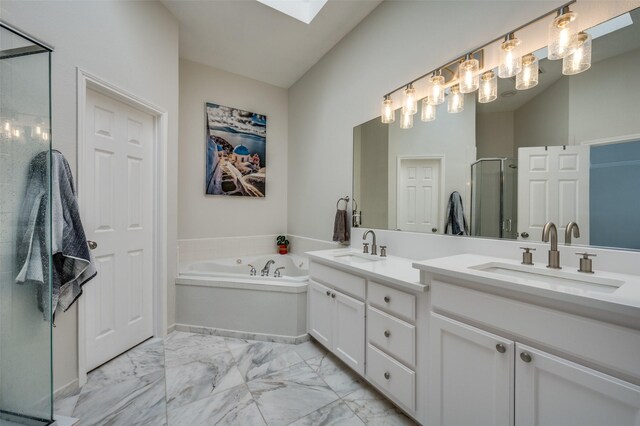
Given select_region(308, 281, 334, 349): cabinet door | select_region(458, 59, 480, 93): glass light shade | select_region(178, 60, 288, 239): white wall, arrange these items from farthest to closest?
select_region(178, 60, 288, 239): white wall < select_region(308, 281, 334, 349): cabinet door < select_region(458, 59, 480, 93): glass light shade

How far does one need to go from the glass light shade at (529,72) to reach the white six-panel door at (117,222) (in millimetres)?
2651

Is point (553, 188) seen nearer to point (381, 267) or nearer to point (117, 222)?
point (381, 267)

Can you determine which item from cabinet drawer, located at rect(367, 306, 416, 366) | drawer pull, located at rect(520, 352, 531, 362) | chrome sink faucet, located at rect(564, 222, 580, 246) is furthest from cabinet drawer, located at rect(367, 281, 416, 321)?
chrome sink faucet, located at rect(564, 222, 580, 246)

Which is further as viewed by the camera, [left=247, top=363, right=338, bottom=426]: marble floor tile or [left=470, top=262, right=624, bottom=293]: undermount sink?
[left=247, top=363, right=338, bottom=426]: marble floor tile

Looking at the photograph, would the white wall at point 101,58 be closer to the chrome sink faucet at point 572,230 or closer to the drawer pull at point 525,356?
the drawer pull at point 525,356

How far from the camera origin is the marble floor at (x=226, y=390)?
1.53 metres

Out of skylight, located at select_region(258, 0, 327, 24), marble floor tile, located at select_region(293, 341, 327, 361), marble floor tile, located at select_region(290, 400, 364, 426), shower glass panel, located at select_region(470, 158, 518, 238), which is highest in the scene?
skylight, located at select_region(258, 0, 327, 24)

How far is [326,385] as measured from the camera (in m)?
1.82

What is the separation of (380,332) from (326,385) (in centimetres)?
59

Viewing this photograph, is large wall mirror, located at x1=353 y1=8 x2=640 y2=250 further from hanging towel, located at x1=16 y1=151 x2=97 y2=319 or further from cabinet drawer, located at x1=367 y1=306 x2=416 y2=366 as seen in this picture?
hanging towel, located at x1=16 y1=151 x2=97 y2=319

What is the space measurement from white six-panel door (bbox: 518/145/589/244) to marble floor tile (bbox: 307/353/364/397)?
1381mm

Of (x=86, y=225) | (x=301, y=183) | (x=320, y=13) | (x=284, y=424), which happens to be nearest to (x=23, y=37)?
(x=86, y=225)

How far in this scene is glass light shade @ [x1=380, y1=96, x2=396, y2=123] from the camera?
2.17 meters

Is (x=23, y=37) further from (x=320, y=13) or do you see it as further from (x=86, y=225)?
(x=320, y=13)
